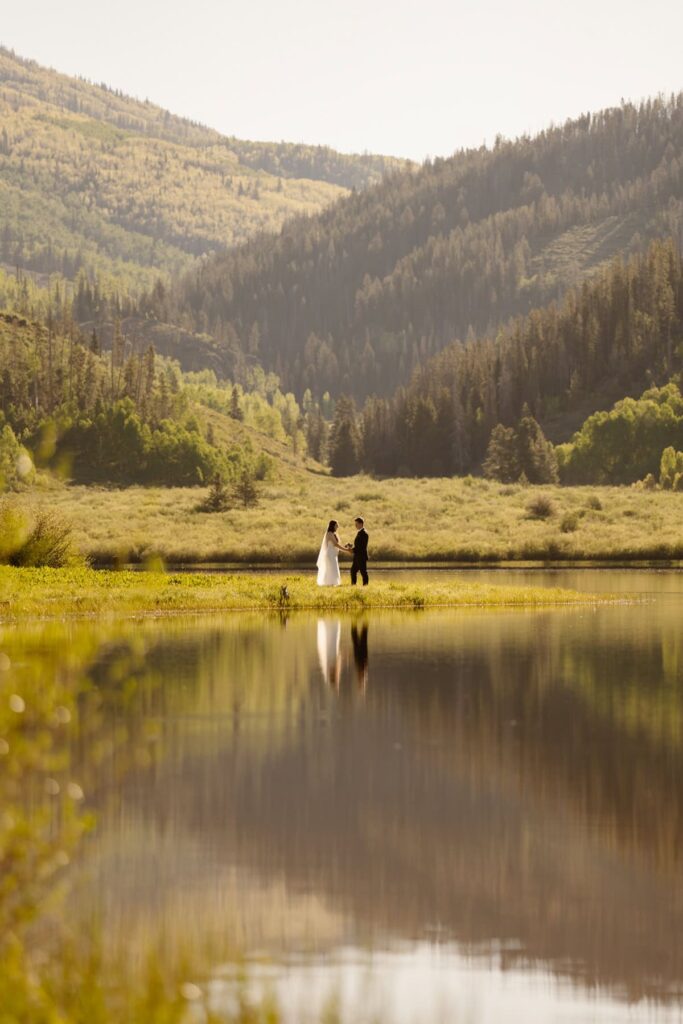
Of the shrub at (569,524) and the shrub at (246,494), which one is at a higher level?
the shrub at (246,494)

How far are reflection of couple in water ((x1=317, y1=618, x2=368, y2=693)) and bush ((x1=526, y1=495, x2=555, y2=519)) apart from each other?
72489mm

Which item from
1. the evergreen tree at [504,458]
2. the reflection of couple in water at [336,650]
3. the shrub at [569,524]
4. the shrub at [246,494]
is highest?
the evergreen tree at [504,458]

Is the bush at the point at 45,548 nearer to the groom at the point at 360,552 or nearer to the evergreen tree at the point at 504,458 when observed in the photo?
the groom at the point at 360,552

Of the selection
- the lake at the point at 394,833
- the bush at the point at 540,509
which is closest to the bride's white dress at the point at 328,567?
the lake at the point at 394,833

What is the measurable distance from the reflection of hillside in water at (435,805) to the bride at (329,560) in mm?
18791

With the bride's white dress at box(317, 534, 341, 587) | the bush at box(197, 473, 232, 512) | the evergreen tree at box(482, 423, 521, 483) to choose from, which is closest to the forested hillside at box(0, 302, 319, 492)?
the evergreen tree at box(482, 423, 521, 483)

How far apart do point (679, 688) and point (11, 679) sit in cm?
1880

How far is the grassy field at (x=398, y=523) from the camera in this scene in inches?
3492

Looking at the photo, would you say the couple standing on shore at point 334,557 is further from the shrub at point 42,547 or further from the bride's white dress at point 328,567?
the shrub at point 42,547

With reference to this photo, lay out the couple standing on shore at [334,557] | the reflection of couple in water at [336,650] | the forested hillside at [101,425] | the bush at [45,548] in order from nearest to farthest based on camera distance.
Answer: the reflection of couple in water at [336,650] → the couple standing on shore at [334,557] → the bush at [45,548] → the forested hillside at [101,425]

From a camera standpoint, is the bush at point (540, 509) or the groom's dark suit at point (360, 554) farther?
the bush at point (540, 509)

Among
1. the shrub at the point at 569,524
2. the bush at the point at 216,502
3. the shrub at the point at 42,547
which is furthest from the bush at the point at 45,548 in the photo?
the bush at the point at 216,502

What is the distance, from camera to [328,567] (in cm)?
5000

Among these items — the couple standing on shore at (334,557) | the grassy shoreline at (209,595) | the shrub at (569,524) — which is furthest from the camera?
the shrub at (569,524)
